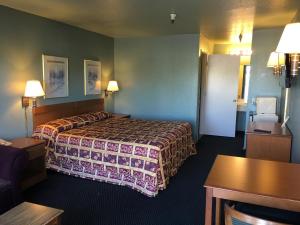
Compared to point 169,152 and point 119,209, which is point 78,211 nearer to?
point 119,209

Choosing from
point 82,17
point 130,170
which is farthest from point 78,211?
point 82,17

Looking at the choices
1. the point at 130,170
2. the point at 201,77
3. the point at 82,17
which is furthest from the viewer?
the point at 201,77

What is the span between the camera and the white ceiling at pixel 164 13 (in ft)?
10.2

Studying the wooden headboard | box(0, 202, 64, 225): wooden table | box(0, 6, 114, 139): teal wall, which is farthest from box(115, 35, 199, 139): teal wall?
box(0, 202, 64, 225): wooden table

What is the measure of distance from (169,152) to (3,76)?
8.12 feet

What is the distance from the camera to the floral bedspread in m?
3.21

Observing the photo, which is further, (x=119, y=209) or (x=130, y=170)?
(x=130, y=170)

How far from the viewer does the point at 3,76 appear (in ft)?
11.0

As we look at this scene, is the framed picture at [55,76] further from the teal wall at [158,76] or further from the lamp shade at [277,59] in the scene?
the lamp shade at [277,59]

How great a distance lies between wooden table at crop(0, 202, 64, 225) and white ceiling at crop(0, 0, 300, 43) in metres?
2.38

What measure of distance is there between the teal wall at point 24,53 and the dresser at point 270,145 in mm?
3146

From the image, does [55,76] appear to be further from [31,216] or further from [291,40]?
[291,40]

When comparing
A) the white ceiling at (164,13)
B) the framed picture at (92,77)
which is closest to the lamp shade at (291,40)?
the white ceiling at (164,13)

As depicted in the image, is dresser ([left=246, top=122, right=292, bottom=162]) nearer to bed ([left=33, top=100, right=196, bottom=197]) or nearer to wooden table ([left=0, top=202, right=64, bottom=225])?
bed ([left=33, top=100, right=196, bottom=197])
